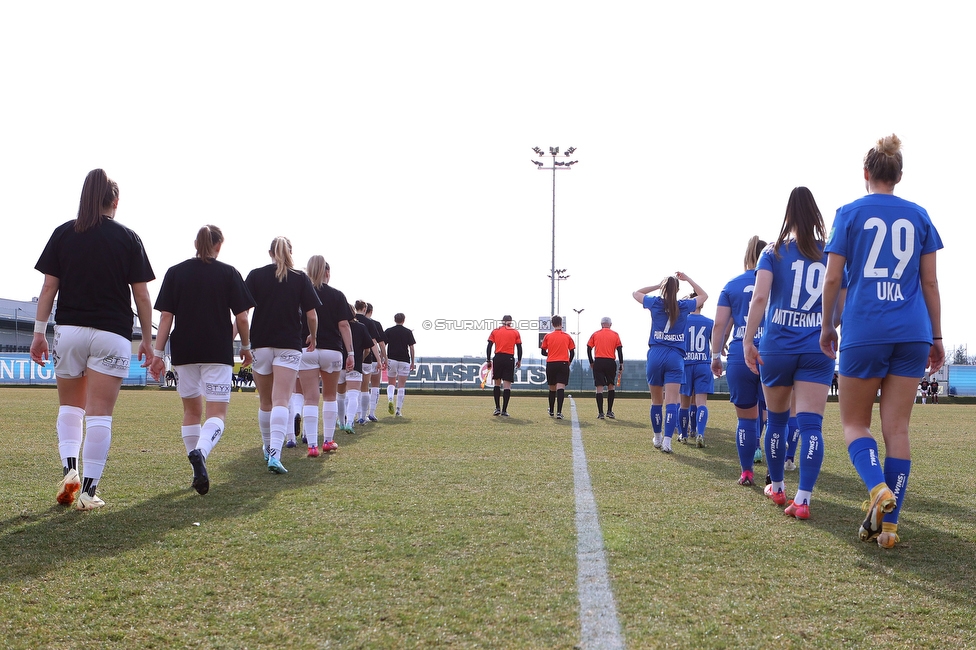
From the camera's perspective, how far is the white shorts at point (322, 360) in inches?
312

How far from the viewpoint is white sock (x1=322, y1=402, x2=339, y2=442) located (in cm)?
840

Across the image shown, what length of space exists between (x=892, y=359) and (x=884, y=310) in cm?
27

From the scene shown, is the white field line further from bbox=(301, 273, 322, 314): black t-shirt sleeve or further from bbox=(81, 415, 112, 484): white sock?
bbox=(301, 273, 322, 314): black t-shirt sleeve

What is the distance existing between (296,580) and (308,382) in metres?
5.02

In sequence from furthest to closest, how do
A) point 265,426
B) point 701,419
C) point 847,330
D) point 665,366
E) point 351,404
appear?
point 351,404 < point 701,419 < point 665,366 < point 265,426 < point 847,330

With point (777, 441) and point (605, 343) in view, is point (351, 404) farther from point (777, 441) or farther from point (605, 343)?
point (777, 441)

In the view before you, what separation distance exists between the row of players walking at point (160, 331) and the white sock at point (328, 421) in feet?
1.95

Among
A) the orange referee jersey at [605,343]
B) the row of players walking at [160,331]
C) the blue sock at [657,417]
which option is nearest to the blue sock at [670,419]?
the blue sock at [657,417]

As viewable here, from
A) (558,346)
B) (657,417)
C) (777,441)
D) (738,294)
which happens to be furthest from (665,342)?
(558,346)

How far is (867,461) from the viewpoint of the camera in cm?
404

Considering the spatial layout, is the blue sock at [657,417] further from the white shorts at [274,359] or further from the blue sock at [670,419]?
the white shorts at [274,359]

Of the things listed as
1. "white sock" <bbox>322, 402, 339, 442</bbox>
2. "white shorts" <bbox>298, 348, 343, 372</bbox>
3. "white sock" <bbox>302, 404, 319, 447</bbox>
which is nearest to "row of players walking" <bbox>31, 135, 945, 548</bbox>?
"white sock" <bbox>302, 404, 319, 447</bbox>

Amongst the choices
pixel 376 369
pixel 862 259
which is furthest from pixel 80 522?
pixel 376 369

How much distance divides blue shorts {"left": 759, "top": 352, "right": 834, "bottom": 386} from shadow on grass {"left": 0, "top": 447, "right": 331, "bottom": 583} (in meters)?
3.44
